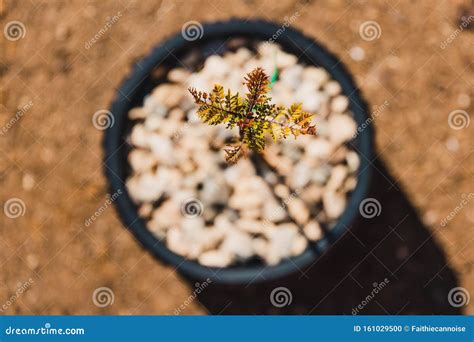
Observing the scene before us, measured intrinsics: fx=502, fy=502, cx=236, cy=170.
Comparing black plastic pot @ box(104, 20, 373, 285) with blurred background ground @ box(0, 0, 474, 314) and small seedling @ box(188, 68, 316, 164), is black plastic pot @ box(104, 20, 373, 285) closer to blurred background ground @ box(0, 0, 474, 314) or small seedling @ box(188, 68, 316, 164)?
blurred background ground @ box(0, 0, 474, 314)

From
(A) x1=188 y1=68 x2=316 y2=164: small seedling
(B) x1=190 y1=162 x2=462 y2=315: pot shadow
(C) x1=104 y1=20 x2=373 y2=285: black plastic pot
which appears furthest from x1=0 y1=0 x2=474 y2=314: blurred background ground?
(A) x1=188 y1=68 x2=316 y2=164: small seedling

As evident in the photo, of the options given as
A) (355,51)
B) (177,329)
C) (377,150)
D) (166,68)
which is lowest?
(177,329)

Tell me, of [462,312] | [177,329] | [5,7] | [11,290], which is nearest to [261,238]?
[177,329]

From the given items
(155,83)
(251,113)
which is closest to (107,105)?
(155,83)

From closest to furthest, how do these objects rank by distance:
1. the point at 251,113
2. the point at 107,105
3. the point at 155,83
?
1. the point at 251,113
2. the point at 155,83
3. the point at 107,105

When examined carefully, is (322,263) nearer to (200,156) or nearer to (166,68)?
(200,156)

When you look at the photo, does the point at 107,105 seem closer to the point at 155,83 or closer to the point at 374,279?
the point at 155,83
